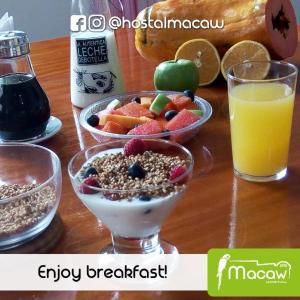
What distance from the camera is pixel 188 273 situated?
646mm

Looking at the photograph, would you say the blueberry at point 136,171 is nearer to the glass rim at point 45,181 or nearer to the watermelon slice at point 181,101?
the glass rim at point 45,181

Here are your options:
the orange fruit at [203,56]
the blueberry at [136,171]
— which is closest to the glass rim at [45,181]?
the blueberry at [136,171]

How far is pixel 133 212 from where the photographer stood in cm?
60

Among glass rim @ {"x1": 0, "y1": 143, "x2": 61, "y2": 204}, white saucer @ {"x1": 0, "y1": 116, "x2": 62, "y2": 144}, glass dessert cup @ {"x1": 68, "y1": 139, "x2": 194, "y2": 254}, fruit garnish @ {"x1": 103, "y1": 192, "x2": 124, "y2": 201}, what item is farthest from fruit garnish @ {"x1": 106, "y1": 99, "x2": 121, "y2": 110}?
fruit garnish @ {"x1": 103, "y1": 192, "x2": 124, "y2": 201}

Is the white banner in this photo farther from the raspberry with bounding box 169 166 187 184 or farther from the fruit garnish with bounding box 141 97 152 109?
the fruit garnish with bounding box 141 97 152 109

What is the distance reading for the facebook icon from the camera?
1147 mm

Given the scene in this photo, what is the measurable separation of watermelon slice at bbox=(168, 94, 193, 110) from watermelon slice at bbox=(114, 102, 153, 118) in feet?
0.19

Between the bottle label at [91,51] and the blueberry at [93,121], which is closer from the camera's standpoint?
the blueberry at [93,121]

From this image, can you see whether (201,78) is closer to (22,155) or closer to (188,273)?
(22,155)

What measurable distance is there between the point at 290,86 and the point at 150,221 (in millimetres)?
355

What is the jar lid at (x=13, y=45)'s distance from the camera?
0.97 metres

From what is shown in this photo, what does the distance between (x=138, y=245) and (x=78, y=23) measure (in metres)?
0.63

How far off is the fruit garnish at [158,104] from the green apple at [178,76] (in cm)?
13

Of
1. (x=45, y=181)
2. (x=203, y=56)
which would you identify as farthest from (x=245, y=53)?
(x=45, y=181)
